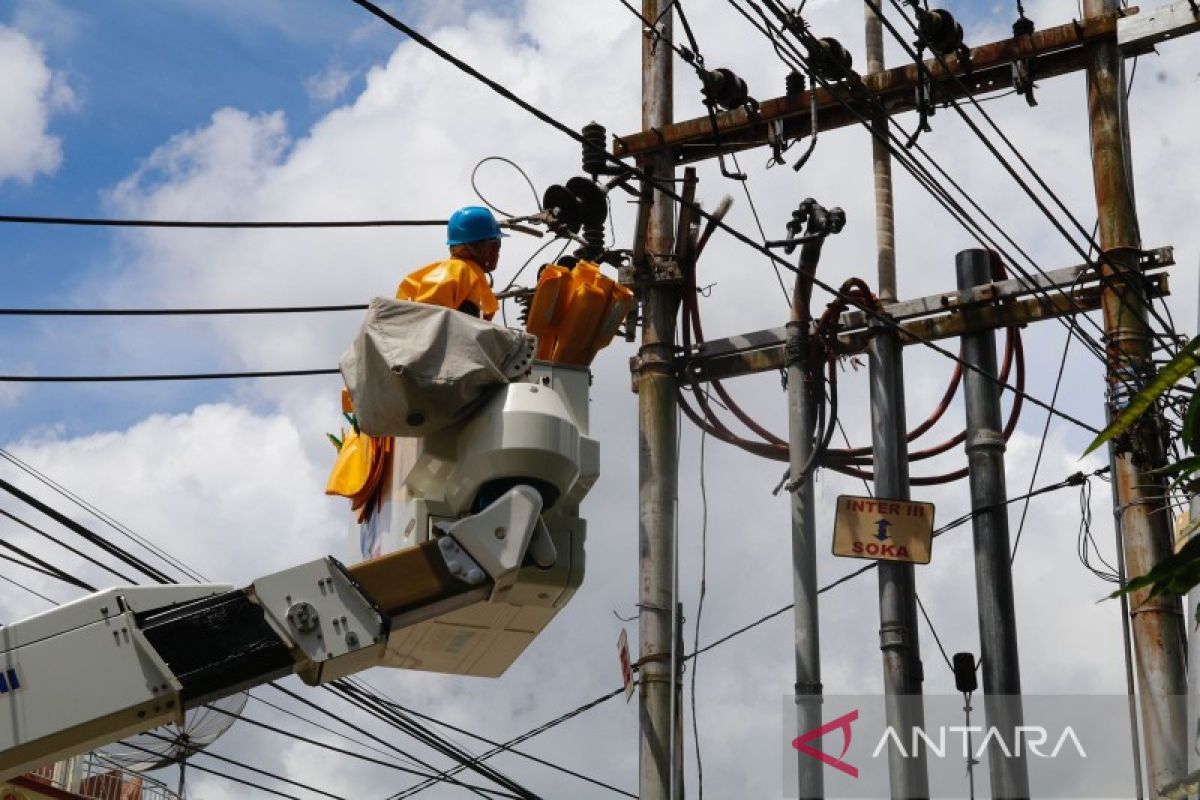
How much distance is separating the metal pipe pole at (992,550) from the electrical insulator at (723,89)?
73.2 inches

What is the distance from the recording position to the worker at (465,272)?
7625 mm

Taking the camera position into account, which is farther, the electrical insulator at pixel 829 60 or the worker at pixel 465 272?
the electrical insulator at pixel 829 60

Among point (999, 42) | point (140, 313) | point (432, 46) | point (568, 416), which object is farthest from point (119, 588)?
point (999, 42)

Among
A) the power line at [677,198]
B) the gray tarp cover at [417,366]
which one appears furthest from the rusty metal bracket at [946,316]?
the gray tarp cover at [417,366]

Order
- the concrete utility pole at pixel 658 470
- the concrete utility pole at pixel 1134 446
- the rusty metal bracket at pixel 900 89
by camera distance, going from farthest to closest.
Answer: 1. the rusty metal bracket at pixel 900 89
2. the concrete utility pole at pixel 658 470
3. the concrete utility pole at pixel 1134 446

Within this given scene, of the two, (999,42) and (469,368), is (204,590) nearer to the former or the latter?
(469,368)

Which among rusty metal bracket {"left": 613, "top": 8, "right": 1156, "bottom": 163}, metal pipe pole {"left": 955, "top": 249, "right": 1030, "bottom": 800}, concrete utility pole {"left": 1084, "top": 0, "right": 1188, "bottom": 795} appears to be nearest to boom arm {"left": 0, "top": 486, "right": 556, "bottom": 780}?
concrete utility pole {"left": 1084, "top": 0, "right": 1188, "bottom": 795}

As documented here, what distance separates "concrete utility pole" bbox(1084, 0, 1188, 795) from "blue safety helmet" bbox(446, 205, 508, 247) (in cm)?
439

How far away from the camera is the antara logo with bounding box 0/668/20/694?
649cm

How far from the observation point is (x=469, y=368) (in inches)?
277

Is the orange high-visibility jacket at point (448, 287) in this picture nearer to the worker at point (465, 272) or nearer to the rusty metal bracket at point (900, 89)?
the worker at point (465, 272)

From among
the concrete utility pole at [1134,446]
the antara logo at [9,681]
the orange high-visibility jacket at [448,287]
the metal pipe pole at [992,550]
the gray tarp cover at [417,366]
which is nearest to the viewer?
the antara logo at [9,681]

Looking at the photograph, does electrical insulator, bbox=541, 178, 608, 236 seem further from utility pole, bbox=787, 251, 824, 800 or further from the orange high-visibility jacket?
the orange high-visibility jacket

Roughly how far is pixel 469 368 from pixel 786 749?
4733 mm
